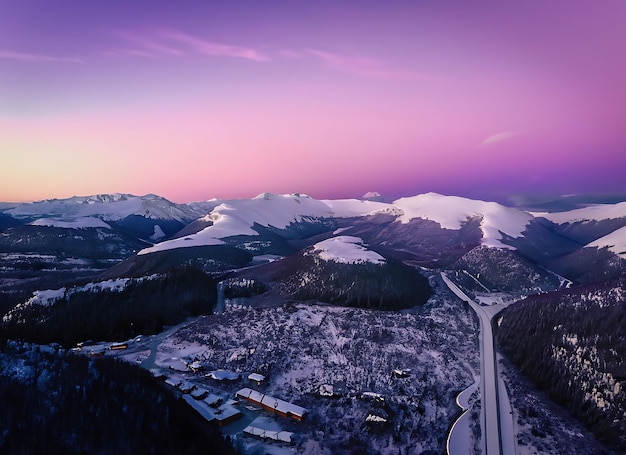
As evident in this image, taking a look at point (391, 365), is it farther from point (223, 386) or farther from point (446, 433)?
point (223, 386)

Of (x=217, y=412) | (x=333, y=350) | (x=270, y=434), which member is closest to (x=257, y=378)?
(x=217, y=412)

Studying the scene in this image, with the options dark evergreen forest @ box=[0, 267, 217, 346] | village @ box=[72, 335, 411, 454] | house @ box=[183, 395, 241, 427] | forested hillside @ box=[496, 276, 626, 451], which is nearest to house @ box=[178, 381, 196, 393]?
village @ box=[72, 335, 411, 454]

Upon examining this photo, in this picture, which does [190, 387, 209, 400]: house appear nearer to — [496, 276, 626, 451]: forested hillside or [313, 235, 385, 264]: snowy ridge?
[496, 276, 626, 451]: forested hillside

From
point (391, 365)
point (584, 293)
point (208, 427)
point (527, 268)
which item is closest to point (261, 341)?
point (391, 365)

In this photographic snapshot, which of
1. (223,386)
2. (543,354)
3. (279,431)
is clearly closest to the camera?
(279,431)

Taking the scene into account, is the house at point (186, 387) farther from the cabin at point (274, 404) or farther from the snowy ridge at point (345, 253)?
the snowy ridge at point (345, 253)

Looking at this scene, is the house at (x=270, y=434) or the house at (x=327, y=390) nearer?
the house at (x=270, y=434)

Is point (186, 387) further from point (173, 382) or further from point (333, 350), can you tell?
point (333, 350)

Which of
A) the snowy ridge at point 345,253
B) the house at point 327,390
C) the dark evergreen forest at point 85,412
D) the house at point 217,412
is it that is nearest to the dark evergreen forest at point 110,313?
the dark evergreen forest at point 85,412
